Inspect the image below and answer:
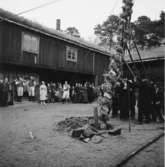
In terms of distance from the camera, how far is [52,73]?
17188 millimetres

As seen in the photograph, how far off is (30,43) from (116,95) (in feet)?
27.9

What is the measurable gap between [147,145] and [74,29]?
4161 cm

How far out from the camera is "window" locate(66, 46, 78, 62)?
1695 centimetres

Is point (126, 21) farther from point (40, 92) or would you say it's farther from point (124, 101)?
point (40, 92)

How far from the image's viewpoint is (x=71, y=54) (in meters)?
17.5

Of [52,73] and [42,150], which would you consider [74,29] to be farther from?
[42,150]

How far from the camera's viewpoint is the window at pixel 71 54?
16953mm

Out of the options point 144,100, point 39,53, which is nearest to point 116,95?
point 144,100

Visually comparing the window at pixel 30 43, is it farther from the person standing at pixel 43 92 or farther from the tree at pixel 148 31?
the tree at pixel 148 31

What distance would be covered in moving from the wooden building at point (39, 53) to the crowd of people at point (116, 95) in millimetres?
1281

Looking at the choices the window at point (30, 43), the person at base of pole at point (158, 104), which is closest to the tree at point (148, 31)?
the window at point (30, 43)

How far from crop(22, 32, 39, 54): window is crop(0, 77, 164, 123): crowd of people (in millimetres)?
2328

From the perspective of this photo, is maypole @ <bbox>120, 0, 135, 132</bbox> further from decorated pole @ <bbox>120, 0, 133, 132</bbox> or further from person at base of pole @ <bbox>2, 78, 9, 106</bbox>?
person at base of pole @ <bbox>2, 78, 9, 106</bbox>

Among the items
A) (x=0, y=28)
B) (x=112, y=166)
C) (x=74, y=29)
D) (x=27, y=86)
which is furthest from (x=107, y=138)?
(x=74, y=29)
